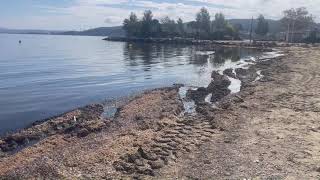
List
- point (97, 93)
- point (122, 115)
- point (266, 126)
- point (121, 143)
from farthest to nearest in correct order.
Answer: point (97, 93) < point (122, 115) < point (266, 126) < point (121, 143)

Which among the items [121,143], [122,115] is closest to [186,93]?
[122,115]

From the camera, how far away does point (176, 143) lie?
875 inches

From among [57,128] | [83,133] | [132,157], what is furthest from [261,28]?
[132,157]

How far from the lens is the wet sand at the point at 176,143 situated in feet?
59.5

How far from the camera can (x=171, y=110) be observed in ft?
105

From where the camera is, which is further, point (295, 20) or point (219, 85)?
point (295, 20)

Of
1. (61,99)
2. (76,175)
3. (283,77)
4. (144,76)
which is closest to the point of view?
(76,175)

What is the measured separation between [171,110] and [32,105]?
13.5m

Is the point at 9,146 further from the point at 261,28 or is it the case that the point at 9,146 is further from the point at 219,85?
the point at 261,28

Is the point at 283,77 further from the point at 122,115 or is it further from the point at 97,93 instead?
the point at 122,115

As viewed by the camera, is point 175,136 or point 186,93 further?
point 186,93

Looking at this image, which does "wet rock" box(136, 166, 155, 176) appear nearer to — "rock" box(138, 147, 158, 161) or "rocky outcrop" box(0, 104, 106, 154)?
"rock" box(138, 147, 158, 161)

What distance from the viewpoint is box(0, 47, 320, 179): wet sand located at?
59.5 ft

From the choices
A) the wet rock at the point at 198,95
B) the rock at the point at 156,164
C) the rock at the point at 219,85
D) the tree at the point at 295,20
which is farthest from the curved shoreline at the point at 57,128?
the tree at the point at 295,20
